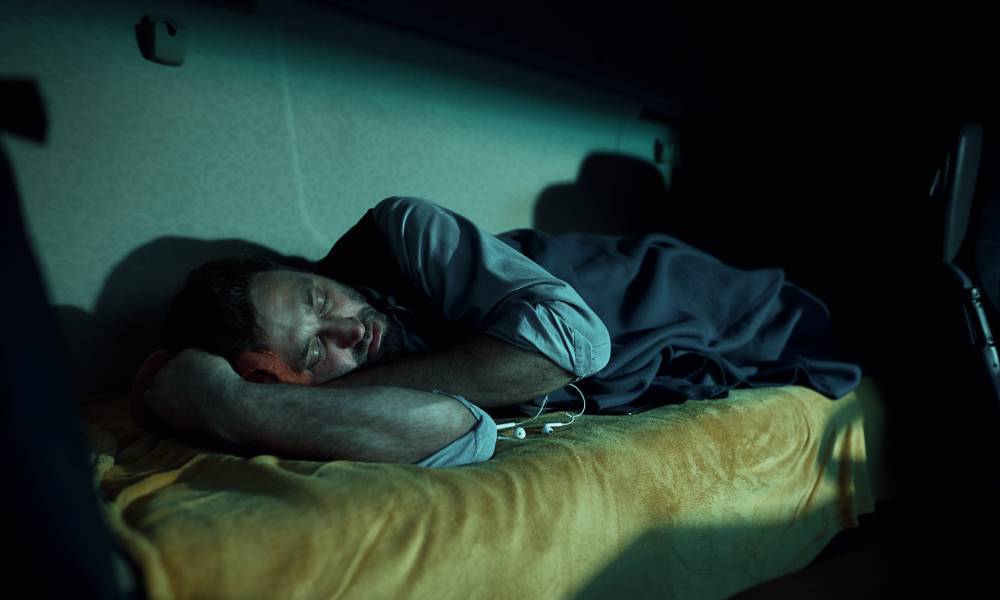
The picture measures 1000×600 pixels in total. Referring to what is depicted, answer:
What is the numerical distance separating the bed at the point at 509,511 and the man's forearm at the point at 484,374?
84mm

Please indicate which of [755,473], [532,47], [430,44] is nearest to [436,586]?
[755,473]

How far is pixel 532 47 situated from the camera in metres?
1.55

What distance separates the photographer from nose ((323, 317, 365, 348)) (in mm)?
1001

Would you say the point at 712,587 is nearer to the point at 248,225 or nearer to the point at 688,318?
the point at 688,318

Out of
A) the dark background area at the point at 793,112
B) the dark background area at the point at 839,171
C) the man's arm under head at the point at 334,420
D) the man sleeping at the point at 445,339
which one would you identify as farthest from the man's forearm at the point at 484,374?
the dark background area at the point at 793,112

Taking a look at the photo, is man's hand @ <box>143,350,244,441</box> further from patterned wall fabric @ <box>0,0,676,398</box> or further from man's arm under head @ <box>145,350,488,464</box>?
patterned wall fabric @ <box>0,0,676,398</box>

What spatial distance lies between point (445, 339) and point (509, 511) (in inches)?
17.2

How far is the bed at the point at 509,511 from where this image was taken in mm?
560

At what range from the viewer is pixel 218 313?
38.4 inches

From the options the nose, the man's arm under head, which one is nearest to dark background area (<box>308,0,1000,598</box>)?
the man's arm under head

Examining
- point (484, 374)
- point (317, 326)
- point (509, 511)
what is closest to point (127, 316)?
point (317, 326)

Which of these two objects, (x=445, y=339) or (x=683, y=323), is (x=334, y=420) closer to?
(x=445, y=339)

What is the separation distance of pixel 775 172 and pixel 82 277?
1567 millimetres

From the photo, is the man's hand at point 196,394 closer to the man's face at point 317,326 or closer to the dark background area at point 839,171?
the man's face at point 317,326
